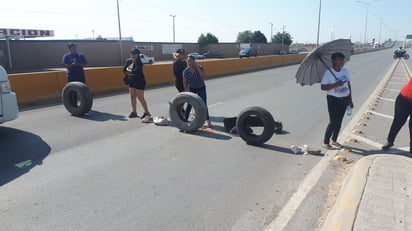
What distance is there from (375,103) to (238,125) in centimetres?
640

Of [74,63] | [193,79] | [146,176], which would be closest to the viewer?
[146,176]

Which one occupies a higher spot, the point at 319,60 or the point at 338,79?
the point at 319,60

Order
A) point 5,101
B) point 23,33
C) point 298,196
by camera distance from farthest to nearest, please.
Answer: point 23,33, point 5,101, point 298,196

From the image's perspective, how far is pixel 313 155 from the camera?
564 centimetres

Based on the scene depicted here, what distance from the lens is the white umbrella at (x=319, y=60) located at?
18.7ft

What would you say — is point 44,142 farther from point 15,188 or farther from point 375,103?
point 375,103

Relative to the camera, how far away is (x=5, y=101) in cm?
655

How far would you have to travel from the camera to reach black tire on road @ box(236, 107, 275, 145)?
19.9 feet

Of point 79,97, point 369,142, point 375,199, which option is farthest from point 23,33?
point 375,199

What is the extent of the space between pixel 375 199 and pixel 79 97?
7.49 metres

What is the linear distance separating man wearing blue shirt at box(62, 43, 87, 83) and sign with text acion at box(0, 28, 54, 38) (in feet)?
103

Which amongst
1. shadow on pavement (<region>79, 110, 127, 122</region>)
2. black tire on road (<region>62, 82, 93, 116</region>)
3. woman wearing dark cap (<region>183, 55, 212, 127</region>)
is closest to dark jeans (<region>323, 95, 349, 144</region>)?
woman wearing dark cap (<region>183, 55, 212, 127</region>)

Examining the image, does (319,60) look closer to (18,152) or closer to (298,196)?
(298,196)

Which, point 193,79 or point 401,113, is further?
point 193,79
